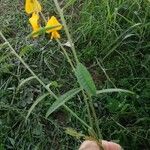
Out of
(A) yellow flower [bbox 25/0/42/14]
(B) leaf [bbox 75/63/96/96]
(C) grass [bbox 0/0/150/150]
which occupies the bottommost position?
(C) grass [bbox 0/0/150/150]

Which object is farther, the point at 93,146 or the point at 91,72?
the point at 91,72

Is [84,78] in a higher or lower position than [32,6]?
lower

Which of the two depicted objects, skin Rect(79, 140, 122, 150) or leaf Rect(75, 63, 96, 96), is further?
skin Rect(79, 140, 122, 150)

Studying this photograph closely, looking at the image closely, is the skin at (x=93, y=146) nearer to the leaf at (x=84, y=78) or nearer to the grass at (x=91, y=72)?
the leaf at (x=84, y=78)

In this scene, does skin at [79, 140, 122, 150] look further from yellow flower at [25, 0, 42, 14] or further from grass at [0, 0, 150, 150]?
yellow flower at [25, 0, 42, 14]

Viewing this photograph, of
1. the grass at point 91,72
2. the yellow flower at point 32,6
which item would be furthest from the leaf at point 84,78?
the grass at point 91,72

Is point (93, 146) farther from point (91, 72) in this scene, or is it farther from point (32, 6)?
point (91, 72)

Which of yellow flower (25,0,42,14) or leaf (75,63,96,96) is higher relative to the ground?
yellow flower (25,0,42,14)

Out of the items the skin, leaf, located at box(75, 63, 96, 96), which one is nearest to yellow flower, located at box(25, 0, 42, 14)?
leaf, located at box(75, 63, 96, 96)

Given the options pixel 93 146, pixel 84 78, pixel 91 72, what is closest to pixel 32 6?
pixel 84 78
